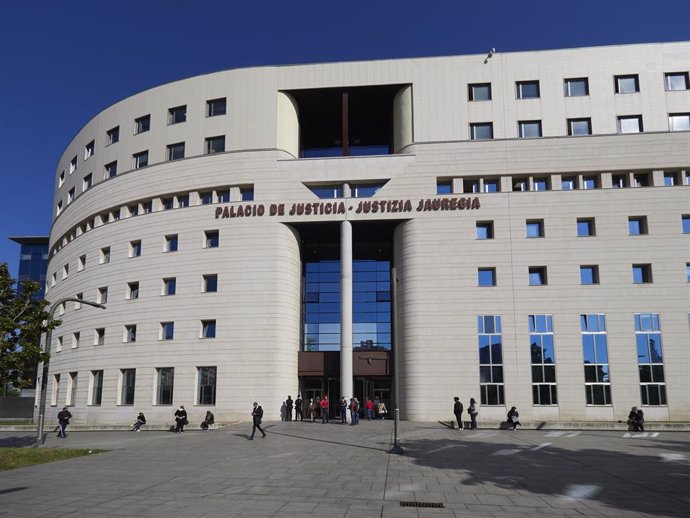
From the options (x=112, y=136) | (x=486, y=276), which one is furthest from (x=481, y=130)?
(x=112, y=136)

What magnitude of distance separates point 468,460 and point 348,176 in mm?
24966

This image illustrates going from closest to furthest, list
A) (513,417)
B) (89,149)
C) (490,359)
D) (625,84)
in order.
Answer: (513,417) → (490,359) → (625,84) → (89,149)

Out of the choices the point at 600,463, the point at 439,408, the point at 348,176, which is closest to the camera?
the point at 600,463

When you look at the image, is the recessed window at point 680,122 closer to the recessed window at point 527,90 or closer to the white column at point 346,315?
the recessed window at point 527,90

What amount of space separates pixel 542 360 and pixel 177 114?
33463 millimetres

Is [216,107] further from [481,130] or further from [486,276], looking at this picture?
[486,276]

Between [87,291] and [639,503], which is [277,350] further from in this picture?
[639,503]

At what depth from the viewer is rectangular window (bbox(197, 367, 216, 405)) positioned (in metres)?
38.0

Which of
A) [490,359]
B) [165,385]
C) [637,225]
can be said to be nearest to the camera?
[490,359]

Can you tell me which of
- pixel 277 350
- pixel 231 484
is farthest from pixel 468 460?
pixel 277 350

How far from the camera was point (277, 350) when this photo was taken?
37719 millimetres

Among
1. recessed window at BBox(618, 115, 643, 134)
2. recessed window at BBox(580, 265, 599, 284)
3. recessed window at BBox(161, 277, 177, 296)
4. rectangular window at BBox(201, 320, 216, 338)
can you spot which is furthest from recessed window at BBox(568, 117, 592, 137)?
recessed window at BBox(161, 277, 177, 296)

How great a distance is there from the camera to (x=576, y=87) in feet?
130

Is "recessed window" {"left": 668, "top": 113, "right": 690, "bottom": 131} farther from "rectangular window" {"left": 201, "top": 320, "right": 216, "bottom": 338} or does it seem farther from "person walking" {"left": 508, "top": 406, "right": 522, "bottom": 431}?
"rectangular window" {"left": 201, "top": 320, "right": 216, "bottom": 338}
